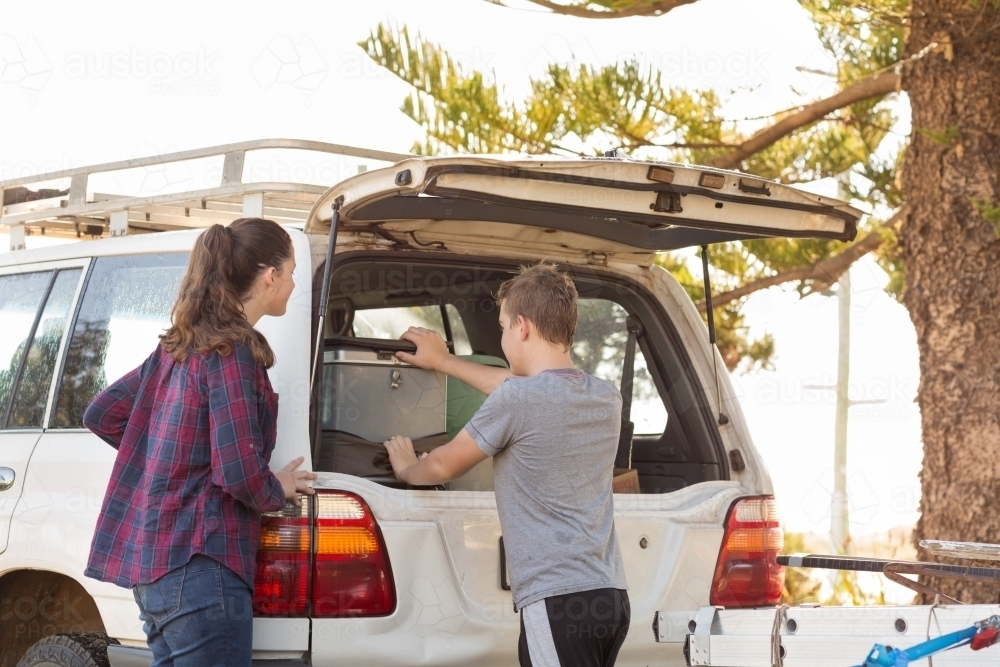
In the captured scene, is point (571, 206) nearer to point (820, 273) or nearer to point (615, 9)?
point (615, 9)

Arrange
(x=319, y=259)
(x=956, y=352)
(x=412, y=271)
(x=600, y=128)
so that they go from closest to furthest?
(x=319, y=259), (x=412, y=271), (x=956, y=352), (x=600, y=128)

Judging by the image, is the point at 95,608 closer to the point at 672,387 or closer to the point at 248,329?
the point at 248,329

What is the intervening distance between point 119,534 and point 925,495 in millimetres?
5948

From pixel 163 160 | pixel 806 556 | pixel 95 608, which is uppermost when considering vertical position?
pixel 163 160

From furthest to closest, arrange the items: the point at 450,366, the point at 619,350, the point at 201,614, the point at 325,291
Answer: the point at 619,350, the point at 450,366, the point at 325,291, the point at 201,614

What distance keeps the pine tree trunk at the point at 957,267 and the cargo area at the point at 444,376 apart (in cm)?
335

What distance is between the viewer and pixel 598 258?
13.1 ft

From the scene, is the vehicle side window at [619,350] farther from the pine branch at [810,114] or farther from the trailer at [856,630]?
the pine branch at [810,114]

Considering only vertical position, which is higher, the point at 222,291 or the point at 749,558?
the point at 222,291

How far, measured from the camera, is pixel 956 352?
7316 millimetres

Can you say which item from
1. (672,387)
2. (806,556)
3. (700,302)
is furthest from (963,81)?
(806,556)

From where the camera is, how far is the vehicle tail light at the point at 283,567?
2855mm

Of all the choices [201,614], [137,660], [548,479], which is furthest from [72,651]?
[548,479]

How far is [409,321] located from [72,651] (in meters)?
2.22
